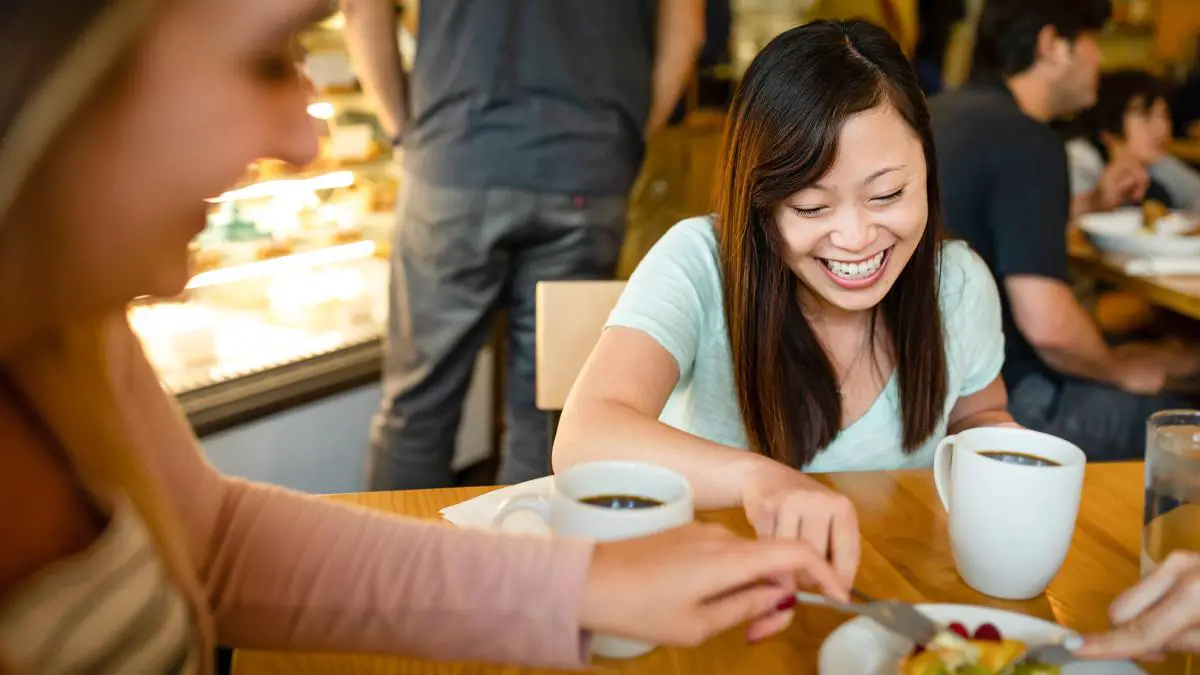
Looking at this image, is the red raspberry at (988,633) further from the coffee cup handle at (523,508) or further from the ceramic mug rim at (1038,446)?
the coffee cup handle at (523,508)

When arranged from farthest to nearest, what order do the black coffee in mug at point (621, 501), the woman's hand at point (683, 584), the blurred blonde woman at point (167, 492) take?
1. the black coffee in mug at point (621, 501)
2. the woman's hand at point (683, 584)
3. the blurred blonde woman at point (167, 492)

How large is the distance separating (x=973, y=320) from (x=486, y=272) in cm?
117

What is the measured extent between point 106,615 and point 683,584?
37 cm

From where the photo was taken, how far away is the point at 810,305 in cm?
159

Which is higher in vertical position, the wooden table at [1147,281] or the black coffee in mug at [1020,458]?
the black coffee in mug at [1020,458]

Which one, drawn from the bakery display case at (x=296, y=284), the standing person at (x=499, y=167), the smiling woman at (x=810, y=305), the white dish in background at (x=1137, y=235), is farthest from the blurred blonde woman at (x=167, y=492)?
the white dish in background at (x=1137, y=235)

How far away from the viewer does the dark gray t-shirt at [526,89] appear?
92.4 inches

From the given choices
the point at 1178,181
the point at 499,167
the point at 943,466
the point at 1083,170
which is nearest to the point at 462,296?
the point at 499,167

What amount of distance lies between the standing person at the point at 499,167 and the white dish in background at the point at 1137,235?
1.16 metres

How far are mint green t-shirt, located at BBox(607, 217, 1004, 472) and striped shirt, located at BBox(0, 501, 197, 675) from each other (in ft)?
→ 2.75

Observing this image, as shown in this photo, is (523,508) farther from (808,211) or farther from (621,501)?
(808,211)

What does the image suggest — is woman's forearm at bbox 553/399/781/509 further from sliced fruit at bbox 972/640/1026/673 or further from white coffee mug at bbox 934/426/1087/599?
sliced fruit at bbox 972/640/1026/673

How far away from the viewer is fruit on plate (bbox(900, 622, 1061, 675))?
31.0 inches

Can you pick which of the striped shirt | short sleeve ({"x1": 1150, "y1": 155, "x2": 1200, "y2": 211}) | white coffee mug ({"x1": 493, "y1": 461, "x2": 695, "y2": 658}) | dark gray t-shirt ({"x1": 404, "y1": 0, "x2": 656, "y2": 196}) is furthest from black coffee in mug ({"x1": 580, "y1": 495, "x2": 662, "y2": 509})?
short sleeve ({"x1": 1150, "y1": 155, "x2": 1200, "y2": 211})
